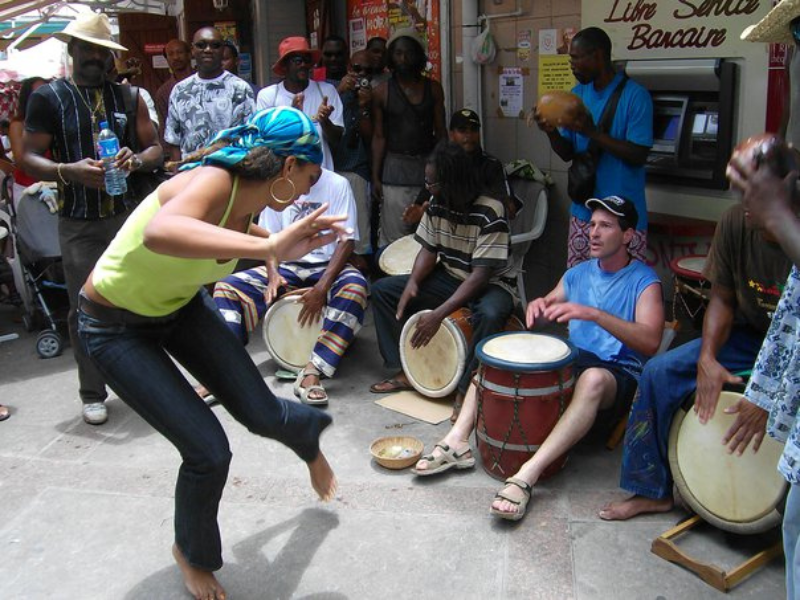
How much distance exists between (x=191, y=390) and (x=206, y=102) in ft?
11.1

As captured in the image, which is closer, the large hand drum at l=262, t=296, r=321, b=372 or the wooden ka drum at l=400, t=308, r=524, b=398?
the wooden ka drum at l=400, t=308, r=524, b=398

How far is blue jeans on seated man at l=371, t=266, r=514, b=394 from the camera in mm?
4238

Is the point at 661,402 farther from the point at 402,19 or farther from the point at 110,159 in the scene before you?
the point at 402,19

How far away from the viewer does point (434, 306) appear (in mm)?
4664

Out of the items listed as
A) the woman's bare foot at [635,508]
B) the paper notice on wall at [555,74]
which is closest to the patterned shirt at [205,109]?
the paper notice on wall at [555,74]

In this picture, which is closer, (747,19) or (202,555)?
(202,555)

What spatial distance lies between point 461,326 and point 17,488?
7.48 feet

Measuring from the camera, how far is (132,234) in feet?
8.66

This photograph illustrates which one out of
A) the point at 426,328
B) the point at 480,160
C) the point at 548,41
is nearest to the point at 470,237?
the point at 480,160

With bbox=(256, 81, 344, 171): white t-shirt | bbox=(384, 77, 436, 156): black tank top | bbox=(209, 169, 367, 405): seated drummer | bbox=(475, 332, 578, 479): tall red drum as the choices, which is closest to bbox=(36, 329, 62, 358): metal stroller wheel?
bbox=(209, 169, 367, 405): seated drummer

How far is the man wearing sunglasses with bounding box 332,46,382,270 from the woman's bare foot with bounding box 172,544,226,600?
341 centimetres

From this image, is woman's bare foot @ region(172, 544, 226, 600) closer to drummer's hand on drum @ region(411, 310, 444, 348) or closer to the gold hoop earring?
the gold hoop earring

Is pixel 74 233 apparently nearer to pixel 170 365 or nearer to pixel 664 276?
pixel 170 365

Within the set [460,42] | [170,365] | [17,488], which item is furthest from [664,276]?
[17,488]
